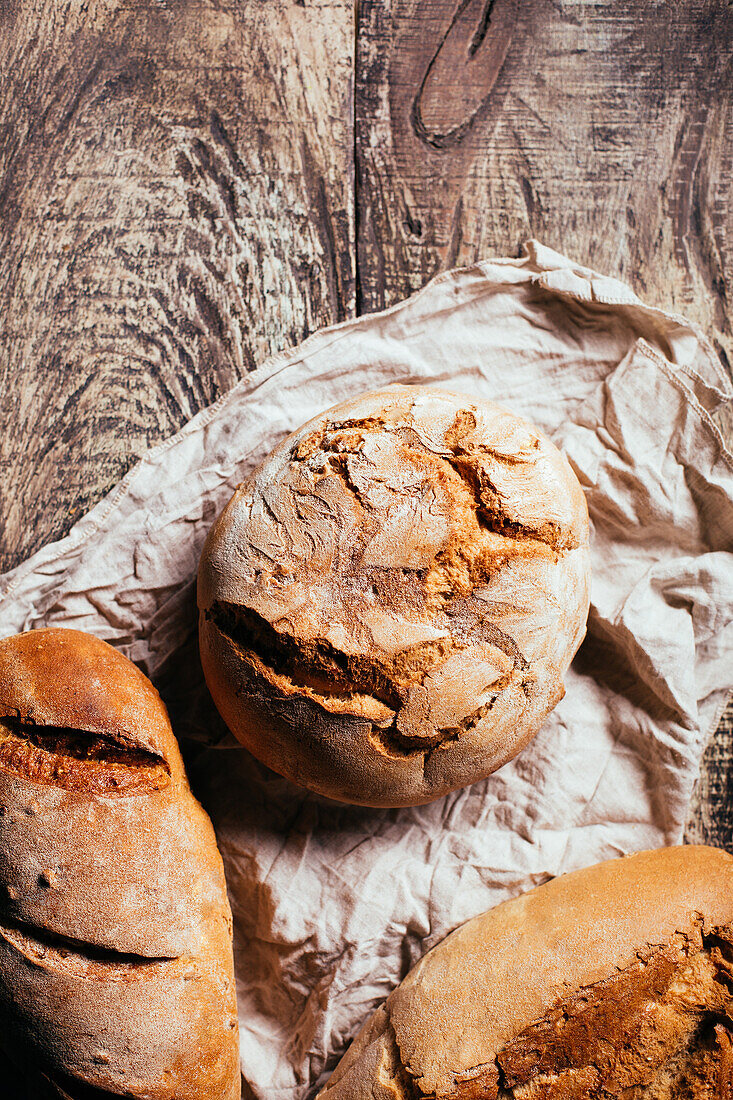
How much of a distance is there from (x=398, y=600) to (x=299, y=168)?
100 cm

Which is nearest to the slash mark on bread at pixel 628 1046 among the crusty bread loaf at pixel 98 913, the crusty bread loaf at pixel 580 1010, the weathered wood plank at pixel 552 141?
the crusty bread loaf at pixel 580 1010

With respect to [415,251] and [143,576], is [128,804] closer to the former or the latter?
[143,576]

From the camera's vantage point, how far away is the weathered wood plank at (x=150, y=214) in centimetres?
154

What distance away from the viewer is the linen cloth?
1384mm

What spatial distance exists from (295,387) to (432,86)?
0.71m

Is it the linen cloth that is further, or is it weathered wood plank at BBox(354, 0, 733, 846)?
weathered wood plank at BBox(354, 0, 733, 846)

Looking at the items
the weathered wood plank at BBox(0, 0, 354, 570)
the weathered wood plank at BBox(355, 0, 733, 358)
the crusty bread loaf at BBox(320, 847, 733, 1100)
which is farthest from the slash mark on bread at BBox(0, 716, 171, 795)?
the weathered wood plank at BBox(355, 0, 733, 358)

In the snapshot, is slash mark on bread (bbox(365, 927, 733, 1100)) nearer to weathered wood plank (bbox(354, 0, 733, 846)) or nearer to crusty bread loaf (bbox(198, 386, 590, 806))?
crusty bread loaf (bbox(198, 386, 590, 806))

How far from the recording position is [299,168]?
157cm

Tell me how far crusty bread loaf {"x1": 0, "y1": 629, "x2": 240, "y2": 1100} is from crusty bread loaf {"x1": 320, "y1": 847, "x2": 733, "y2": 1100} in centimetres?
31

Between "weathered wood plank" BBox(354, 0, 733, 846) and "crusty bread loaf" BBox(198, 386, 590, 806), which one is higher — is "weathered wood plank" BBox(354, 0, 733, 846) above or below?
above

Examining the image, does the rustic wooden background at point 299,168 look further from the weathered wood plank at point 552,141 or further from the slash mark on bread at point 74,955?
the slash mark on bread at point 74,955

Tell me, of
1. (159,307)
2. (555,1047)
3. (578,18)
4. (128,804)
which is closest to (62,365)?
(159,307)

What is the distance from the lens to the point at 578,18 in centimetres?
156
